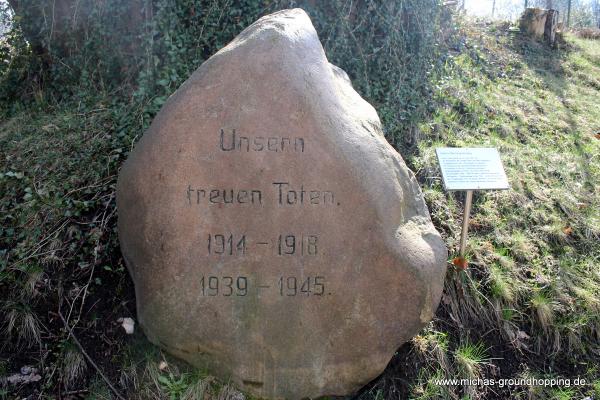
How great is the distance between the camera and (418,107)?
15.9 ft

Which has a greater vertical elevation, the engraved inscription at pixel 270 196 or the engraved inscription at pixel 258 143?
the engraved inscription at pixel 258 143

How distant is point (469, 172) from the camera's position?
3.39 meters

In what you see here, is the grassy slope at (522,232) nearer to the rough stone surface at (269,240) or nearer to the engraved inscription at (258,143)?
the rough stone surface at (269,240)

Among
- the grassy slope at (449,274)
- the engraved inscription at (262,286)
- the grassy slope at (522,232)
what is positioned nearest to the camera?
the engraved inscription at (262,286)

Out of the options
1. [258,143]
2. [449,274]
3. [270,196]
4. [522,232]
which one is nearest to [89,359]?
[270,196]

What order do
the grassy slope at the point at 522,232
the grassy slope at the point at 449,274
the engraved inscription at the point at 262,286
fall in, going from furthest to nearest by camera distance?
the grassy slope at the point at 522,232 < the grassy slope at the point at 449,274 < the engraved inscription at the point at 262,286

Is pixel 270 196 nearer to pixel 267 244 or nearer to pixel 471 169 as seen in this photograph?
pixel 267 244

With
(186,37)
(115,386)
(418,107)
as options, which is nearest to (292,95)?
(115,386)

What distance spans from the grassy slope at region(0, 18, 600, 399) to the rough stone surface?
341mm

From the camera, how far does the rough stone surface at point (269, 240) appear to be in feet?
8.63

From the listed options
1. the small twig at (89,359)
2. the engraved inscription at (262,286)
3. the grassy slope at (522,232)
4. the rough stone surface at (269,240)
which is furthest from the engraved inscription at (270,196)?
the grassy slope at (522,232)

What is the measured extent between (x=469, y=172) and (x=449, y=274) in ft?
2.21

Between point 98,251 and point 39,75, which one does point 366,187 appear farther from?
point 39,75

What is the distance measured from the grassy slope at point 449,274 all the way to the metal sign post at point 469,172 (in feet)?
1.61
